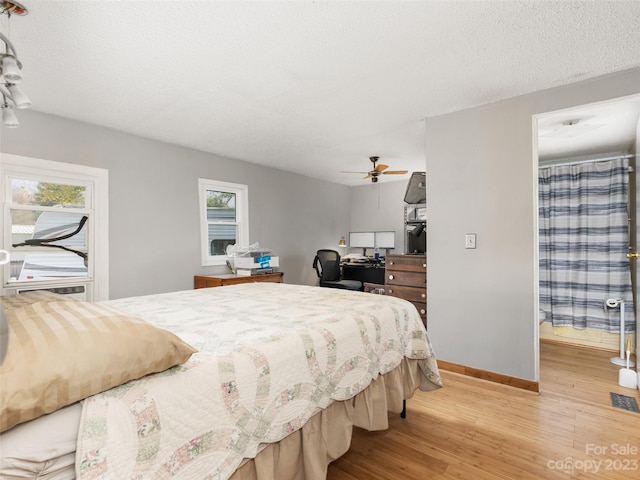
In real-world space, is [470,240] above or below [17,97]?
below

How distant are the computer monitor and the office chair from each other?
938 mm

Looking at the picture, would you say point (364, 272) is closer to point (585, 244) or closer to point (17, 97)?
point (585, 244)

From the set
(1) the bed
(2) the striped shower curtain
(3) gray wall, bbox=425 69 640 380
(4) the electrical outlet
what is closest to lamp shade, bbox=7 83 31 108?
(1) the bed

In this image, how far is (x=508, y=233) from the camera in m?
2.61

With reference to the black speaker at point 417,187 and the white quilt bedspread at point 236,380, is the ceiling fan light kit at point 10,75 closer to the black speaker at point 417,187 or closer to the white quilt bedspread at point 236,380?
the white quilt bedspread at point 236,380

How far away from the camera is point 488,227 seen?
2705mm

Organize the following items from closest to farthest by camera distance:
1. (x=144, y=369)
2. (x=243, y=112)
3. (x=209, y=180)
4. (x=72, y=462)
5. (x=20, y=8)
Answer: (x=72, y=462)
(x=144, y=369)
(x=20, y=8)
(x=243, y=112)
(x=209, y=180)

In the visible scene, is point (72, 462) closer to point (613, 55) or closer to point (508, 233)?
point (508, 233)

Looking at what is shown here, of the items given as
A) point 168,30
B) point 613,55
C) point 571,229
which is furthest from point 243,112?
point 571,229

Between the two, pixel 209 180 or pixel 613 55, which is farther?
pixel 209 180

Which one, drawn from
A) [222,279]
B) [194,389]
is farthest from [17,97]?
[222,279]

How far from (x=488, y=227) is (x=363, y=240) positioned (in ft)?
11.9

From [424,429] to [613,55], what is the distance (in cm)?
256

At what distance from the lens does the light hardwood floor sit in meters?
1.60
